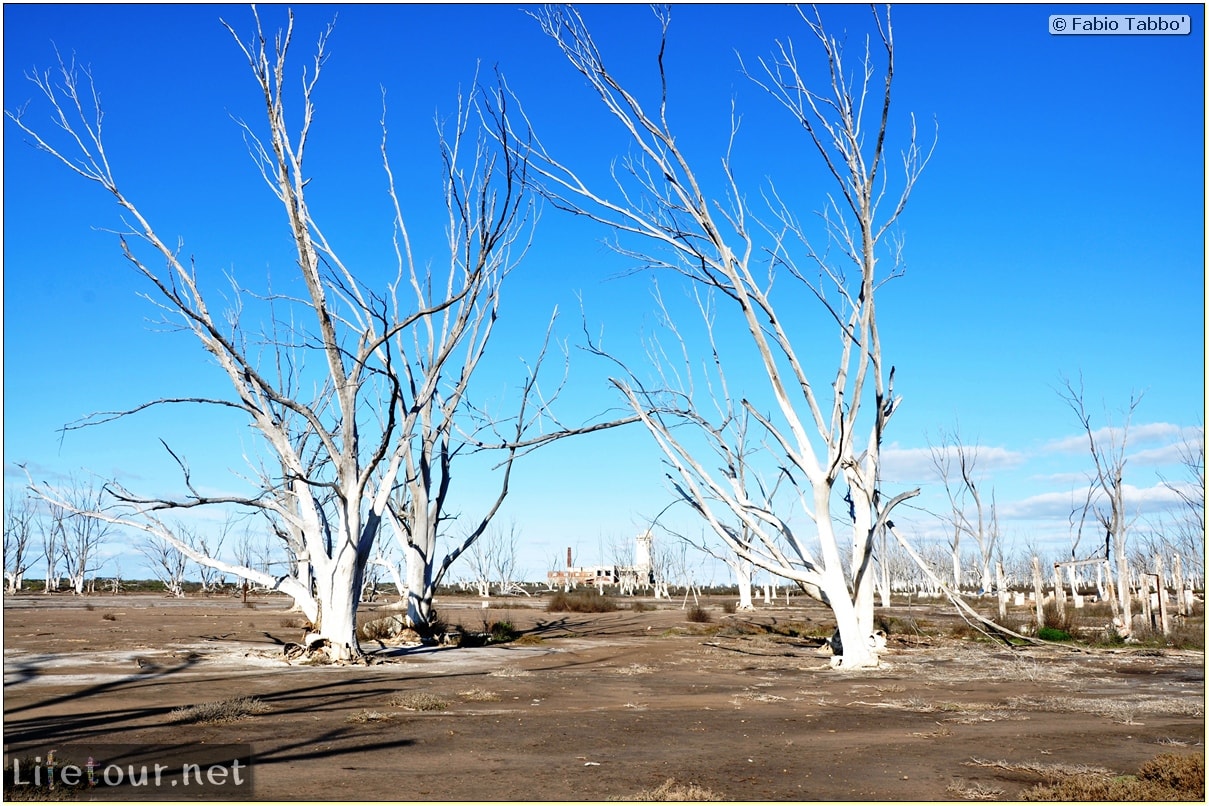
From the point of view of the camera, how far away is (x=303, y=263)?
1795 centimetres

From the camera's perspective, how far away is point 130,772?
7.13 meters

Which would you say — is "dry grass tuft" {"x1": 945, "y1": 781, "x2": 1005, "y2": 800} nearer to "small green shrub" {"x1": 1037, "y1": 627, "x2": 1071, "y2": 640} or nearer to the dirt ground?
the dirt ground

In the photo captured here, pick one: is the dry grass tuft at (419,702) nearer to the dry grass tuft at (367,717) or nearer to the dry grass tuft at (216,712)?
the dry grass tuft at (367,717)

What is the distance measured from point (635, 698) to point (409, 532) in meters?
12.4

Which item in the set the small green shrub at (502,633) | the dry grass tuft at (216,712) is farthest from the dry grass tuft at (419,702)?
the small green shrub at (502,633)

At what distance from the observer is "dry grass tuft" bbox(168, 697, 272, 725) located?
9.65 metres

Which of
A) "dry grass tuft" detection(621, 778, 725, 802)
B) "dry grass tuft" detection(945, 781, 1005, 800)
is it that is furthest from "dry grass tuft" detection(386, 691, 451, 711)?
"dry grass tuft" detection(945, 781, 1005, 800)

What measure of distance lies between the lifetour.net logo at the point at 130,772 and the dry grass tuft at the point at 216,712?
1.32 meters

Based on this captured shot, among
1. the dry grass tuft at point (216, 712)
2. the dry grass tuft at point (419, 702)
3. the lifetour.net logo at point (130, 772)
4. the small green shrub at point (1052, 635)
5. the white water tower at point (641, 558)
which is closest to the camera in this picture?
the lifetour.net logo at point (130, 772)

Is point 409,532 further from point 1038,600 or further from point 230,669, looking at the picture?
point 1038,600

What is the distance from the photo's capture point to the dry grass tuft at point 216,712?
9648mm

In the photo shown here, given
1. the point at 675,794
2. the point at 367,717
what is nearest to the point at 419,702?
the point at 367,717

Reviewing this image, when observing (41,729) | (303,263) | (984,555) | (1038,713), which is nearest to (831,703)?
(1038,713)

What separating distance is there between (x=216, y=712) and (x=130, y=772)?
9.01 feet
